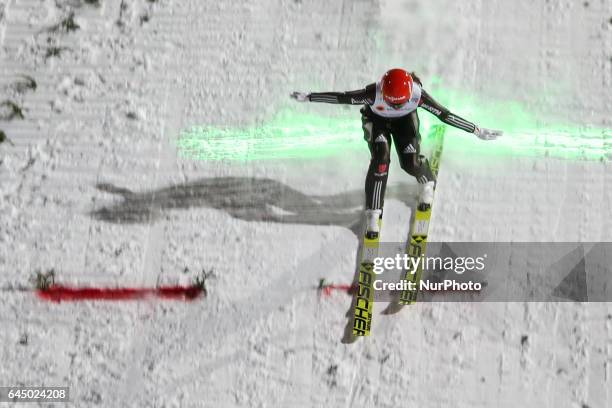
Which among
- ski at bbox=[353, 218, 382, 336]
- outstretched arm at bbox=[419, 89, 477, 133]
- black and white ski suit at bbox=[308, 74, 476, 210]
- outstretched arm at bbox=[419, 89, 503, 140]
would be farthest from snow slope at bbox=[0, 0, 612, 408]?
outstretched arm at bbox=[419, 89, 477, 133]

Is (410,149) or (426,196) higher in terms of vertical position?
(410,149)

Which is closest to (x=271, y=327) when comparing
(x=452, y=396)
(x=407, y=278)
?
(x=407, y=278)

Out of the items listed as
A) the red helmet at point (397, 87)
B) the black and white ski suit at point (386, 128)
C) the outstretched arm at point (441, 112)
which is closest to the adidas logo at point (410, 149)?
the black and white ski suit at point (386, 128)

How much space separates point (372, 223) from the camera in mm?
5355

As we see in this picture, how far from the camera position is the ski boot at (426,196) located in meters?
5.46

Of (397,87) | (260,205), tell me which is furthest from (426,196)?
(260,205)

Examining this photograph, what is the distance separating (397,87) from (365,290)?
1811 mm

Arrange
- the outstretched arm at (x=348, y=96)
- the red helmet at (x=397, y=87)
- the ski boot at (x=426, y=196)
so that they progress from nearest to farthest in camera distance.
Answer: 1. the red helmet at (x=397, y=87)
2. the outstretched arm at (x=348, y=96)
3. the ski boot at (x=426, y=196)

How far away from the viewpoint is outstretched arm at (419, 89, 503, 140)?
5.08 meters

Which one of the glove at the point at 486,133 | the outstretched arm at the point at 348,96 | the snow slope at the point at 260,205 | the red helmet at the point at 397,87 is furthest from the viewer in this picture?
the glove at the point at 486,133

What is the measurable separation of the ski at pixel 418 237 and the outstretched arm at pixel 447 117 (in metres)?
0.58

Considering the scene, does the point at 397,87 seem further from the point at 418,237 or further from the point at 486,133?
the point at 418,237

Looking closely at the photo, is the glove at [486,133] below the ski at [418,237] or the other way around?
the other way around

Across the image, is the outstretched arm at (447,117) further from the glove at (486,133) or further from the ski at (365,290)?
the ski at (365,290)
